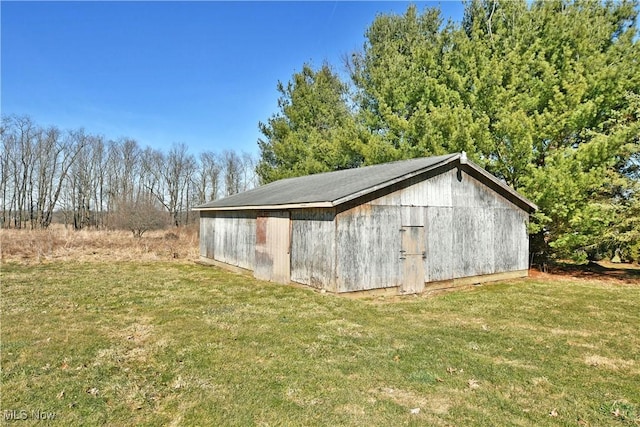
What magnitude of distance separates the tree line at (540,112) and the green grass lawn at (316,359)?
14.2 feet

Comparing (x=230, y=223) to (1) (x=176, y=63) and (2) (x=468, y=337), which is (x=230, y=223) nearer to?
(1) (x=176, y=63)

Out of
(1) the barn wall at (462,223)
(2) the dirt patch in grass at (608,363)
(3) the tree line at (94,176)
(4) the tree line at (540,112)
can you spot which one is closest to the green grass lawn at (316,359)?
(2) the dirt patch in grass at (608,363)

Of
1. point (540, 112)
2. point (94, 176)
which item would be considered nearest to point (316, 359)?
point (540, 112)

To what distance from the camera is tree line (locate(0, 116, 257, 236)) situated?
39.8 metres

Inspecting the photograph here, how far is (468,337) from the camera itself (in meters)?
6.41

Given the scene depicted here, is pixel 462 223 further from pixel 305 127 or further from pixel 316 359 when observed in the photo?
pixel 305 127

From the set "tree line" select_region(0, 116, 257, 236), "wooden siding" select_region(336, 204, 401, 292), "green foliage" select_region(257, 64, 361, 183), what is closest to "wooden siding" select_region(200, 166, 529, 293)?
"wooden siding" select_region(336, 204, 401, 292)

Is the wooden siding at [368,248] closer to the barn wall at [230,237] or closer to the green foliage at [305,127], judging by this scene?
the barn wall at [230,237]

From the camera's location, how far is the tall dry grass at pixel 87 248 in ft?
56.6

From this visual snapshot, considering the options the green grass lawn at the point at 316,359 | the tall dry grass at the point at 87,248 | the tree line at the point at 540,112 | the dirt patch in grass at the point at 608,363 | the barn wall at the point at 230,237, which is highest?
the tree line at the point at 540,112

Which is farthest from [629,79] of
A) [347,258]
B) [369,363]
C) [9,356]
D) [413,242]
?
[9,356]

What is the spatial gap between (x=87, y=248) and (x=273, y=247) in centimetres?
1392

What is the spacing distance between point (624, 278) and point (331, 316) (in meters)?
12.1

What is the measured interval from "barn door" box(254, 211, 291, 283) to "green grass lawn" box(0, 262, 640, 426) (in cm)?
189
